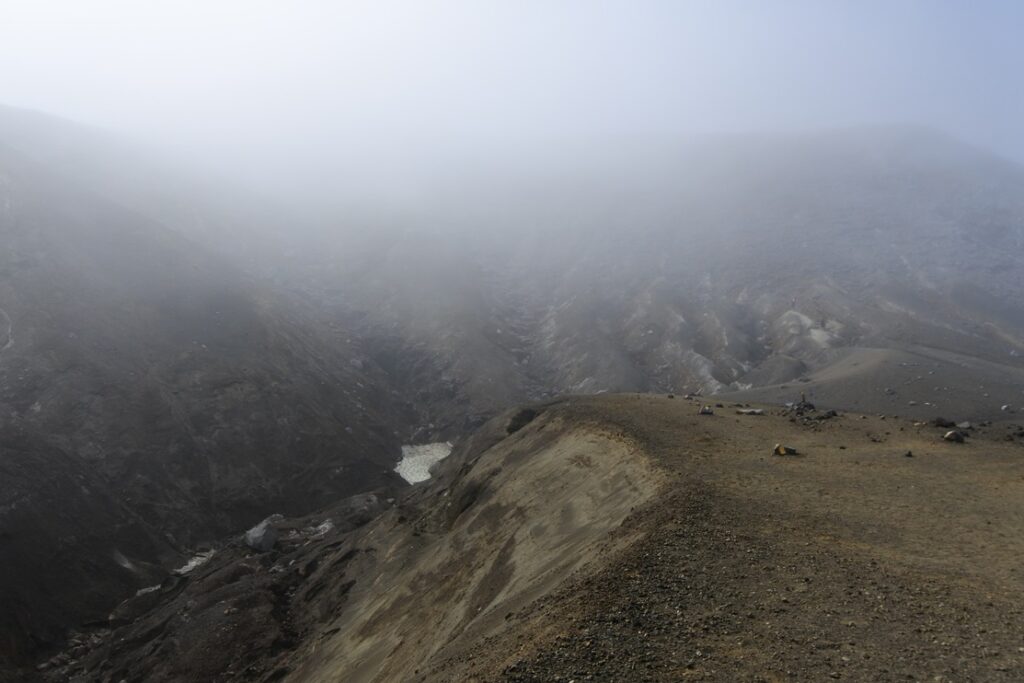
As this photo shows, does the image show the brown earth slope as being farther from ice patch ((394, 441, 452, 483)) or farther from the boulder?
ice patch ((394, 441, 452, 483))

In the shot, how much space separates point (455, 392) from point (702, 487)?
65992 millimetres

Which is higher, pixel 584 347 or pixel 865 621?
pixel 865 621

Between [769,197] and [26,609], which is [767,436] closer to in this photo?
[26,609]

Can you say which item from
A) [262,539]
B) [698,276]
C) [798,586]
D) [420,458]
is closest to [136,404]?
[262,539]

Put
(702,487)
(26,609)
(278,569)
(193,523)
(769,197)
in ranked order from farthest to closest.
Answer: (769,197) → (193,523) → (278,569) → (26,609) → (702,487)

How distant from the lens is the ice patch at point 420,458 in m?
69.4

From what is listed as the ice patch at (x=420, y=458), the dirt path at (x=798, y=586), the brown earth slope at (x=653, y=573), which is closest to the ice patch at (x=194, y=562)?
the brown earth slope at (x=653, y=573)

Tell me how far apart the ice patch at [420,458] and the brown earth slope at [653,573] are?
2675 centimetres

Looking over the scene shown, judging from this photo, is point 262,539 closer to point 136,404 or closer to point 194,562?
point 194,562

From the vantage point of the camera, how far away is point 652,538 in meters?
17.6

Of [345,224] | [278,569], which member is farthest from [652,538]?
[345,224]

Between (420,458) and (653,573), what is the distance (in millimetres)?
60625

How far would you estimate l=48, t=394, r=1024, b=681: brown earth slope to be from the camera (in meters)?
13.1

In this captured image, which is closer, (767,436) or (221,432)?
(767,436)
